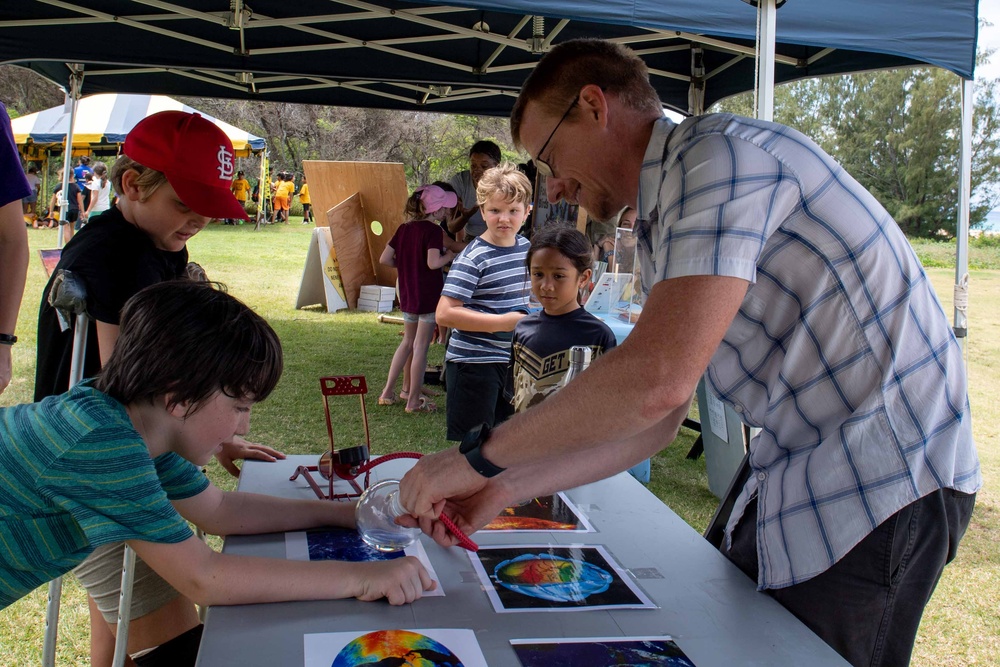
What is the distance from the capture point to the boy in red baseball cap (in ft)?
6.06

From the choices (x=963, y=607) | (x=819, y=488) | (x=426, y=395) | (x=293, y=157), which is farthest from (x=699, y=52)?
(x=293, y=157)

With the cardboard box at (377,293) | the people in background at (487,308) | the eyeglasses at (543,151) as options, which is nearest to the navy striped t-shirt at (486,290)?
the people in background at (487,308)

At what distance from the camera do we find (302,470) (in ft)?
6.40

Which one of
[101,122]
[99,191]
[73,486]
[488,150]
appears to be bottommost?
[73,486]

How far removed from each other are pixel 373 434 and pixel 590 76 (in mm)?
3983

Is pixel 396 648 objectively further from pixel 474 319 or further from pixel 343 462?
pixel 474 319

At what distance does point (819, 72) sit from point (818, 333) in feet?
15.0

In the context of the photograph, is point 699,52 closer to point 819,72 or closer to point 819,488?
point 819,72

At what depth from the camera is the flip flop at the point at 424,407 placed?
5.77 meters

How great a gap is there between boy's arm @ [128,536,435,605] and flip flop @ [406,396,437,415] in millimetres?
4389

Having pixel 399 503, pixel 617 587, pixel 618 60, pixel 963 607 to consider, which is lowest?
pixel 963 607

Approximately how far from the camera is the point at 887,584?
4.27 feet

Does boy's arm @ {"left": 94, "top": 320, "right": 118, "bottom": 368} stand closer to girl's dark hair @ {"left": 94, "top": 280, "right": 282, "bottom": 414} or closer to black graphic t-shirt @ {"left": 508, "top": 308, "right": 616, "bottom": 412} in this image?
girl's dark hair @ {"left": 94, "top": 280, "right": 282, "bottom": 414}

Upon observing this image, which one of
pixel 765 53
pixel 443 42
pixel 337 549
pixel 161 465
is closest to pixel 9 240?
pixel 161 465
